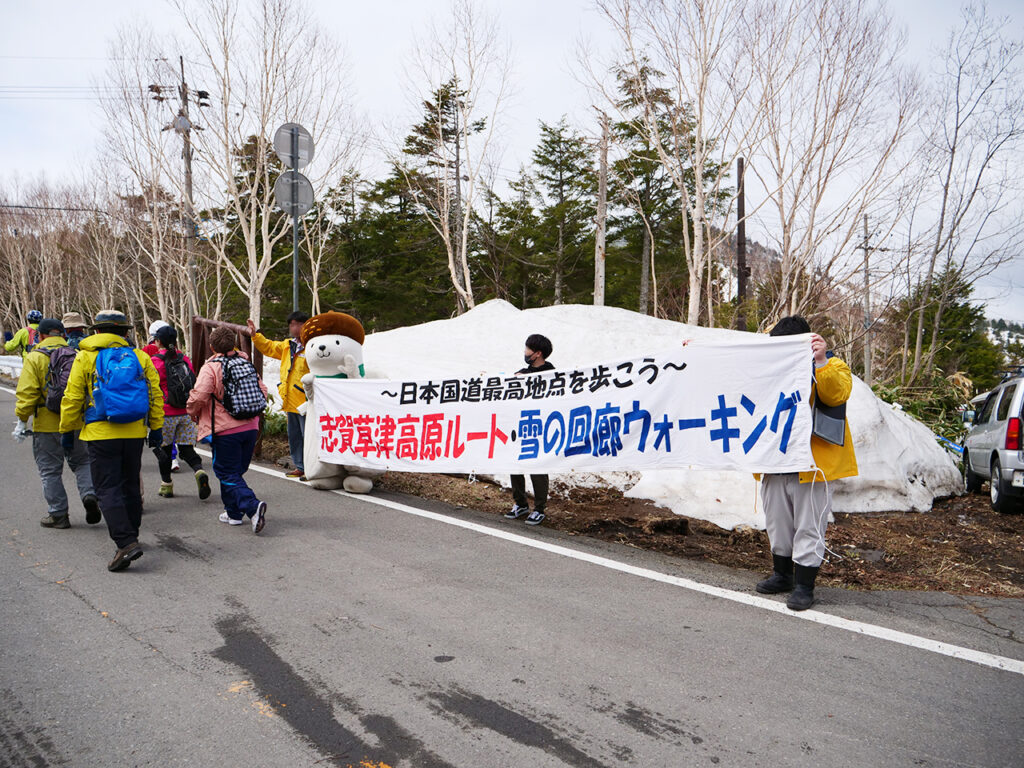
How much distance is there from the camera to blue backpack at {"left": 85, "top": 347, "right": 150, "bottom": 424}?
184 inches

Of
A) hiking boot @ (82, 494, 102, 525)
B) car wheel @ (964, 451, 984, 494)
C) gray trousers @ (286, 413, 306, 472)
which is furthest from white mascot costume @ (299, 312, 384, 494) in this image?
Answer: car wheel @ (964, 451, 984, 494)

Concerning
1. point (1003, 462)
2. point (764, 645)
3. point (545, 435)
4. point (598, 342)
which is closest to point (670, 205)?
point (598, 342)

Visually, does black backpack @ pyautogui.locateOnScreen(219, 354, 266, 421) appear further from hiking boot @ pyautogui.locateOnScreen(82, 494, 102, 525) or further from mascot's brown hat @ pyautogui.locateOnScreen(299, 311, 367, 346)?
mascot's brown hat @ pyautogui.locateOnScreen(299, 311, 367, 346)

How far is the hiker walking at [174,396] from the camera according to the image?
707 cm

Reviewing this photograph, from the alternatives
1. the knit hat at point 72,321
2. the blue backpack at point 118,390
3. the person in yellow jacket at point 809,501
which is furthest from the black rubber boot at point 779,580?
the knit hat at point 72,321

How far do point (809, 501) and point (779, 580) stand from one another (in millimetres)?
546

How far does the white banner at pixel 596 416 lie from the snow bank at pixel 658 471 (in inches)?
22.6

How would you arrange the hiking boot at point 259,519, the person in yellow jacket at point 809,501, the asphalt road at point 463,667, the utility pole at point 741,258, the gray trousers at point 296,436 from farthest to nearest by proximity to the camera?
the utility pole at point 741,258 → the gray trousers at point 296,436 → the hiking boot at point 259,519 → the person in yellow jacket at point 809,501 → the asphalt road at point 463,667

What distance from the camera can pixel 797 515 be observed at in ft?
14.1

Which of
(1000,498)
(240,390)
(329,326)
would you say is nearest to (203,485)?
(240,390)

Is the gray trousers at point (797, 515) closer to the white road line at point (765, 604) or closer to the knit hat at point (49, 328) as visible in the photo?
the white road line at point (765, 604)

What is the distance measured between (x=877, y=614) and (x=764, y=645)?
0.94 m

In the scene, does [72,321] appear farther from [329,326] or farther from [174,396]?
[329,326]

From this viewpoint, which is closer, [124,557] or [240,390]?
[124,557]
